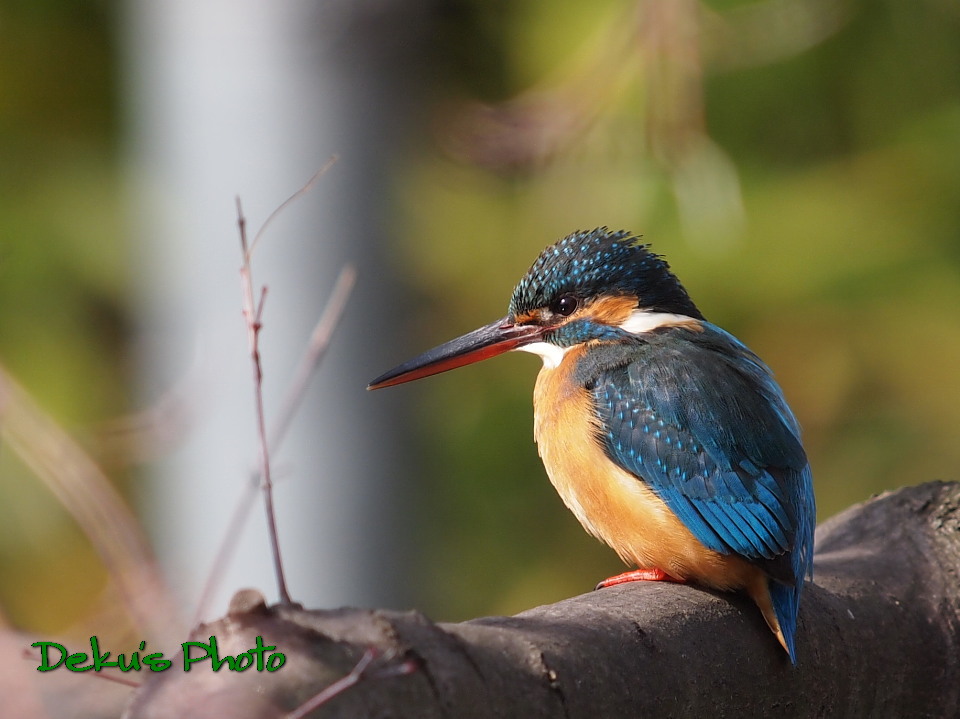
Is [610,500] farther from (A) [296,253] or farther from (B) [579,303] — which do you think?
(A) [296,253]

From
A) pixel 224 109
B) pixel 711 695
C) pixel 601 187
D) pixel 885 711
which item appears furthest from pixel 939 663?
pixel 601 187

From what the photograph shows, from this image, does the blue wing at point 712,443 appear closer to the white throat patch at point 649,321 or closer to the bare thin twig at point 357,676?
the white throat patch at point 649,321

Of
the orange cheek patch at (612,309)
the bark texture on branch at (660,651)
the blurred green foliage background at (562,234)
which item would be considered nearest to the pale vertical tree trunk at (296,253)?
the blurred green foliage background at (562,234)

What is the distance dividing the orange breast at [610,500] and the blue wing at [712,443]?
2 centimetres

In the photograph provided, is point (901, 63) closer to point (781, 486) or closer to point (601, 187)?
point (601, 187)

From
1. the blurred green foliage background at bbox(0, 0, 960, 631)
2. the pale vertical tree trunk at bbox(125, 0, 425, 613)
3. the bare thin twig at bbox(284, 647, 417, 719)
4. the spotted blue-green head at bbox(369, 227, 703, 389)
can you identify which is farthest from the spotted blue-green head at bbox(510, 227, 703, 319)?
the bare thin twig at bbox(284, 647, 417, 719)

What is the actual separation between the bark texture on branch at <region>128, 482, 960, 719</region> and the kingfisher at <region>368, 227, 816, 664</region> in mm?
87

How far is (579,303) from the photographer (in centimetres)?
204

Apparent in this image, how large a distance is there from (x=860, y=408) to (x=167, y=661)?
3202 mm

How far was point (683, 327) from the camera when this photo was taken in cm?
196

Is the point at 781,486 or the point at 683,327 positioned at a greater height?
the point at 683,327

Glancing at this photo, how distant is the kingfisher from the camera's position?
1612mm

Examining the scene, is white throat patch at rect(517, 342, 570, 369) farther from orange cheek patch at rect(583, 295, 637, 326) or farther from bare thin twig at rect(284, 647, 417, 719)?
bare thin twig at rect(284, 647, 417, 719)

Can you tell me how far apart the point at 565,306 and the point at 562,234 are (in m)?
1.70
